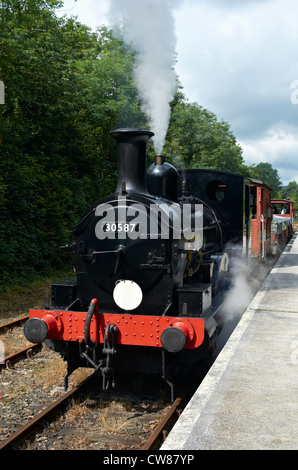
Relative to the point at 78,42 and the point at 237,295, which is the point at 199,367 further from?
the point at 78,42

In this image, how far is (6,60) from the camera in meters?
9.34

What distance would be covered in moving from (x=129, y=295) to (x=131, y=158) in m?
1.43

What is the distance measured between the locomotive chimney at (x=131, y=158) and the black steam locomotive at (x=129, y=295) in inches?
0.4

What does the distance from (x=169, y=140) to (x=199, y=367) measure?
23066 mm

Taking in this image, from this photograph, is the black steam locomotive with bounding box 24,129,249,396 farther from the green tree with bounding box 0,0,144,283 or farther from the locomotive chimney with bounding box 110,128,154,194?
the green tree with bounding box 0,0,144,283

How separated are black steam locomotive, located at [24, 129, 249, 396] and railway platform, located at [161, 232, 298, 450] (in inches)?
17.1

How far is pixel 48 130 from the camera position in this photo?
1218 centimetres

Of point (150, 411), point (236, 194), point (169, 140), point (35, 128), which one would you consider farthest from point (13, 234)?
point (169, 140)

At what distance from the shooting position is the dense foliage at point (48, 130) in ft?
32.2

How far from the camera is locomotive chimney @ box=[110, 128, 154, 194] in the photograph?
464cm

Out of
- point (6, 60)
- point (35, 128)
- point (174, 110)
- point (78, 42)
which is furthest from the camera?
point (174, 110)
